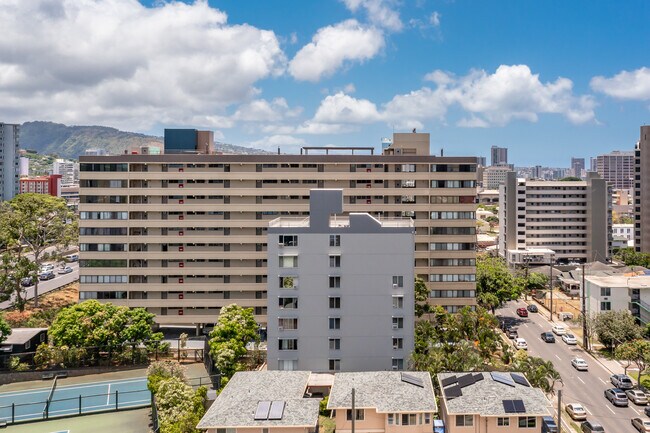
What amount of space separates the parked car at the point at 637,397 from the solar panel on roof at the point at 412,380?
84.5ft

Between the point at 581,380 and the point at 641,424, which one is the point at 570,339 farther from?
the point at 641,424

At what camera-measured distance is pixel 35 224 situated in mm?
82250

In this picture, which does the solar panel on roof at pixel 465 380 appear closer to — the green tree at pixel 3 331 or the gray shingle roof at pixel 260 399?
the gray shingle roof at pixel 260 399

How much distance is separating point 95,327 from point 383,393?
37.0 meters

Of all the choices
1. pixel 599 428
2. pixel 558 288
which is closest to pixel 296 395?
pixel 599 428

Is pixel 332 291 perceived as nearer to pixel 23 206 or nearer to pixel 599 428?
pixel 599 428

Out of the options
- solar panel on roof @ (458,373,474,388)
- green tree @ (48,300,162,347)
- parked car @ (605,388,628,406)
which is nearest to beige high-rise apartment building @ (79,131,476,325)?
green tree @ (48,300,162,347)

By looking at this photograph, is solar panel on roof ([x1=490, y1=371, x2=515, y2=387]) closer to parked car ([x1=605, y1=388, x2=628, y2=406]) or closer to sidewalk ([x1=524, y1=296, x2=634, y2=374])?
parked car ([x1=605, y1=388, x2=628, y2=406])

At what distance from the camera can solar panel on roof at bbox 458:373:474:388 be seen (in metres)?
40.3

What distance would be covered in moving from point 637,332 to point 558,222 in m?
73.6

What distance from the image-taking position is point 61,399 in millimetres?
51188

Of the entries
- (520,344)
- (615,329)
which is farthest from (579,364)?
(520,344)

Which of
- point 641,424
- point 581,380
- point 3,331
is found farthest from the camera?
point 3,331

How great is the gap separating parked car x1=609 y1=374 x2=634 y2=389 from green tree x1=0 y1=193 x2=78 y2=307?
8143 cm
